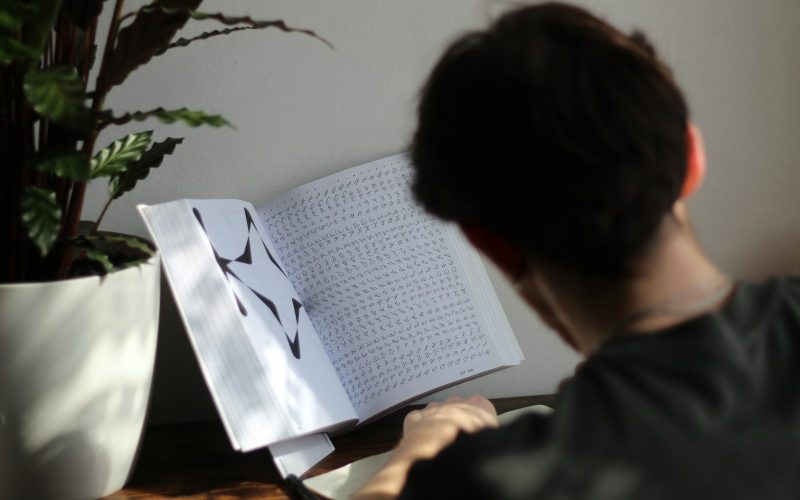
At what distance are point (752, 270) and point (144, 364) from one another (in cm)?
69

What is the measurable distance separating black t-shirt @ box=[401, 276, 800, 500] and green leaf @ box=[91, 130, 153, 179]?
442mm

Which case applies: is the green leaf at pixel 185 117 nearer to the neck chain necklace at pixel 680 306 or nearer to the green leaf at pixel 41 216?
the green leaf at pixel 41 216

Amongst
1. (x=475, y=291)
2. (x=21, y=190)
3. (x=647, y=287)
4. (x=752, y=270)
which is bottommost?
(x=752, y=270)

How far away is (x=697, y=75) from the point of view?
1.09 metres

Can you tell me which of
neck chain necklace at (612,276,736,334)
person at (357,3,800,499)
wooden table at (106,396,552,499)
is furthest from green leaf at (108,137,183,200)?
neck chain necklace at (612,276,736,334)

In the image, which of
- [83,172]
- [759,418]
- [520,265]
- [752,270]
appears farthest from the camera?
[752,270]

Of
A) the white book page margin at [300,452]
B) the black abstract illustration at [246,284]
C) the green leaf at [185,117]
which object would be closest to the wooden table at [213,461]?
the white book page margin at [300,452]

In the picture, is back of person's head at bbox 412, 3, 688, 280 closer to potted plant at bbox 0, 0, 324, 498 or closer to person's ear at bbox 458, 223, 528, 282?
person's ear at bbox 458, 223, 528, 282

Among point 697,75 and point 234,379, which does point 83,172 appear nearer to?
point 234,379

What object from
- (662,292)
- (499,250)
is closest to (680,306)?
(662,292)

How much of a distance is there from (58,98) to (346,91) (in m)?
0.42

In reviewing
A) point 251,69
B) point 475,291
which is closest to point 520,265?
point 475,291

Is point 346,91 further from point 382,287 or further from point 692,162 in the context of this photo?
point 692,162

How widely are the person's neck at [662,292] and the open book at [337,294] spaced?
0.39 metres
